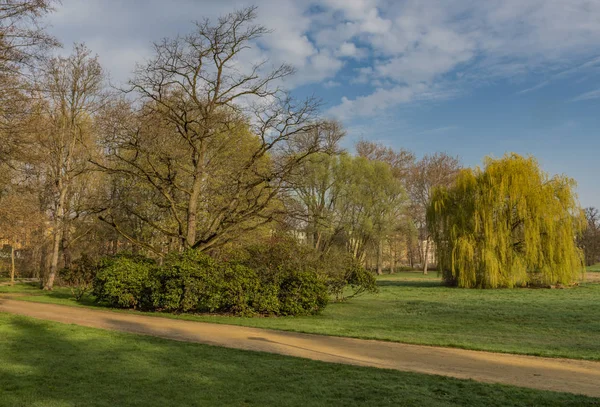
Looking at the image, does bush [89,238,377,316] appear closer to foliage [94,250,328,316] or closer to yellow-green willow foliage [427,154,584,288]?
foliage [94,250,328,316]

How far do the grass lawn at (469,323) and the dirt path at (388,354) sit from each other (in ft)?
2.74

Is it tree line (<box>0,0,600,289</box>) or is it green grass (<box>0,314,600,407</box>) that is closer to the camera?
green grass (<box>0,314,600,407</box>)

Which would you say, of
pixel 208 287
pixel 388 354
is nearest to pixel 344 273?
pixel 208 287

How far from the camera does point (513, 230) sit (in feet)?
108

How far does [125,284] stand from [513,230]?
27087mm

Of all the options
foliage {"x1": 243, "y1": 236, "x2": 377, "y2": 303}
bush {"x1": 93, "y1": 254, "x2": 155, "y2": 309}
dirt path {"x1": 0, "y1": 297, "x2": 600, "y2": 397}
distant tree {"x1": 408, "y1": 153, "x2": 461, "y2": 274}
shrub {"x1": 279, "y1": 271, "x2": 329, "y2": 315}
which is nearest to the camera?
dirt path {"x1": 0, "y1": 297, "x2": 600, "y2": 397}

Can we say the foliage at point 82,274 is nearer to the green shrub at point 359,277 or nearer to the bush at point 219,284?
the bush at point 219,284

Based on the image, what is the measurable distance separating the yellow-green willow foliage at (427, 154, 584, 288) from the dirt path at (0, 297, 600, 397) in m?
23.6

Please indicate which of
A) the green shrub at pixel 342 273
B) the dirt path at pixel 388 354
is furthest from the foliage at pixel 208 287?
the green shrub at pixel 342 273

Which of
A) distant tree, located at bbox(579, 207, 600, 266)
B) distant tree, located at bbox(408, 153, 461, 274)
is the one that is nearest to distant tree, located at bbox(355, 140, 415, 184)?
distant tree, located at bbox(408, 153, 461, 274)

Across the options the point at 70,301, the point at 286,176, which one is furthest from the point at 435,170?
the point at 70,301

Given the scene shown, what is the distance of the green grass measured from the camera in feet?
18.8

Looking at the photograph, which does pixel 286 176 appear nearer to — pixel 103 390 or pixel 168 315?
pixel 168 315

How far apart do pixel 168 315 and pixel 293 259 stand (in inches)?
199
